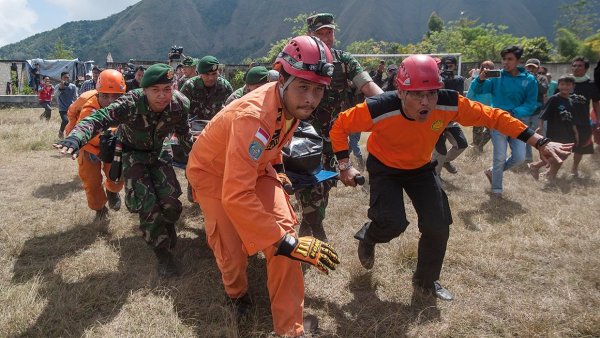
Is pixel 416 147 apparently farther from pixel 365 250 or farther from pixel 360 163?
pixel 360 163

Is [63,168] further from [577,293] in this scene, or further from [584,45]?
[584,45]

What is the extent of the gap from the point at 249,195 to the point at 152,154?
2.14 m

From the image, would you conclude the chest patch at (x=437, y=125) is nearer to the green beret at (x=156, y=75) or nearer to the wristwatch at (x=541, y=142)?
the wristwatch at (x=541, y=142)

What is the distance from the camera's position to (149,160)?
4359 millimetres

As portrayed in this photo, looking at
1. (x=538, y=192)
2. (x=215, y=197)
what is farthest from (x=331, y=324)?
(x=538, y=192)

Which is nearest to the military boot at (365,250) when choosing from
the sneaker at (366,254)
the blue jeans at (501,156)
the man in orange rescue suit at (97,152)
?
the sneaker at (366,254)

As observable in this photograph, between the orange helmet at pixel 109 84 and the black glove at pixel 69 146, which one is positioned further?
the orange helmet at pixel 109 84

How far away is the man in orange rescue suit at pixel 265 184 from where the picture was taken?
2.57 meters

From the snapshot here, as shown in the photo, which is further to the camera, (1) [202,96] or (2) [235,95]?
(1) [202,96]

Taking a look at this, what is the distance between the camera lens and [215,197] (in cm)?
321

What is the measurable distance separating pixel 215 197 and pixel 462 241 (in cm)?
Answer: 282

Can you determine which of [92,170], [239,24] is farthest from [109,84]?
[239,24]

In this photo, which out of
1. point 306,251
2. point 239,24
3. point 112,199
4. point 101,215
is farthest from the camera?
point 239,24

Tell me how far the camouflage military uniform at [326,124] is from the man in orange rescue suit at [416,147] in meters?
0.95
